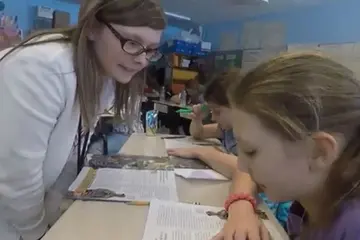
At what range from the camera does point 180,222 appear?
799 mm

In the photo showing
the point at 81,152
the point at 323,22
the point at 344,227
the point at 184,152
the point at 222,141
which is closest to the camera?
the point at 344,227

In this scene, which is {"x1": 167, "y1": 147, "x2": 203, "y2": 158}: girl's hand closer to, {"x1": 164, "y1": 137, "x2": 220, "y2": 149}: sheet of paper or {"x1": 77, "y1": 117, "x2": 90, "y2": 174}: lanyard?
{"x1": 164, "y1": 137, "x2": 220, "y2": 149}: sheet of paper

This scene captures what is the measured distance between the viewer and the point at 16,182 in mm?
860

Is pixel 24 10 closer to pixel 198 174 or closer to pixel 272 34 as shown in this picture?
pixel 272 34

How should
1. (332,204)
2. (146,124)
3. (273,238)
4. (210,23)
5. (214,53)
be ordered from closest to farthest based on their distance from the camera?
(332,204), (273,238), (146,124), (214,53), (210,23)

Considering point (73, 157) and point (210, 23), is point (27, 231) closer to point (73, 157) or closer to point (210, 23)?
point (73, 157)

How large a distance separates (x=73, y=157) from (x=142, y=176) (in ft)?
0.67

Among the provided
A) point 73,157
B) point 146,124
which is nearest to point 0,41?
point 146,124

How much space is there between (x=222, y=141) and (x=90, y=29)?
1111 millimetres

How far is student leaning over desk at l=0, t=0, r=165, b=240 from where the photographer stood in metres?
0.84

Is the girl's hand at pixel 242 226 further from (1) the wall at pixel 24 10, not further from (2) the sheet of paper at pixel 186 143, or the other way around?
(1) the wall at pixel 24 10

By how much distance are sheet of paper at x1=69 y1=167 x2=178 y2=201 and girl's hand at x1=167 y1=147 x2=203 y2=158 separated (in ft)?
0.84

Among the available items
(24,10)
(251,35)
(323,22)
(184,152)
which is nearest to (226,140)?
(184,152)

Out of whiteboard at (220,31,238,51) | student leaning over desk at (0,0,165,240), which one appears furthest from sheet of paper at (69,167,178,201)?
whiteboard at (220,31,238,51)
